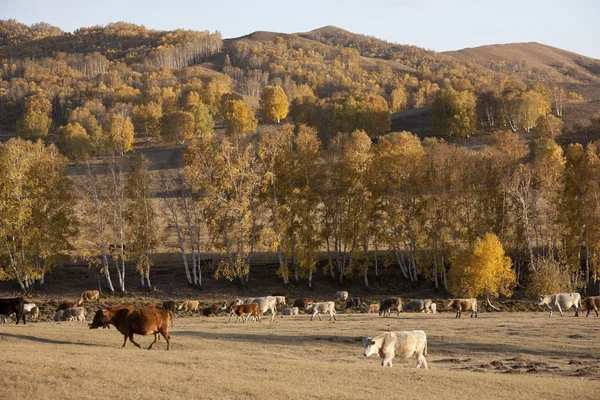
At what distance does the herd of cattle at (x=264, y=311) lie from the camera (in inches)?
922

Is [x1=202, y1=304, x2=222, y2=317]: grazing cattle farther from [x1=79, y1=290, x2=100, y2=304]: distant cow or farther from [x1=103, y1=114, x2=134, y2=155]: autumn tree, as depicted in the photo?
[x1=103, y1=114, x2=134, y2=155]: autumn tree

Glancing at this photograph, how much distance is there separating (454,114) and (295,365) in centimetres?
11585

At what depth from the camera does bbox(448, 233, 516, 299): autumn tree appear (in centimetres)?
4934

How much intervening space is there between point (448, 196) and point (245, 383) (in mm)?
43511

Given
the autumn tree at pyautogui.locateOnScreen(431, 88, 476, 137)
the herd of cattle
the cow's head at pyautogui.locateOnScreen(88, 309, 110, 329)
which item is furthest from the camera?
the autumn tree at pyautogui.locateOnScreen(431, 88, 476, 137)

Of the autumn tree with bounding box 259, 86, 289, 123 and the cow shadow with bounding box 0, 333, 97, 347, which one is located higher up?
the autumn tree with bounding box 259, 86, 289, 123

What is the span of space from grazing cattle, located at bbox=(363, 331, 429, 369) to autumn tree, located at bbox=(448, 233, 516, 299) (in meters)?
27.1

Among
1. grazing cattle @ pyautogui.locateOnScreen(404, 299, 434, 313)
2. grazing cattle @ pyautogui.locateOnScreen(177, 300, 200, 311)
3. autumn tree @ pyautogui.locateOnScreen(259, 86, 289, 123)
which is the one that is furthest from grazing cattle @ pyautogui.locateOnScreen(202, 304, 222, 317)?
autumn tree @ pyautogui.locateOnScreen(259, 86, 289, 123)

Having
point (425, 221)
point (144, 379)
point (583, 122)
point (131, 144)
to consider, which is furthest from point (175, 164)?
point (144, 379)

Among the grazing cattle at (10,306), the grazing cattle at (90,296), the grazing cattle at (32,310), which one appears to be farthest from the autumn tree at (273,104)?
the grazing cattle at (10,306)

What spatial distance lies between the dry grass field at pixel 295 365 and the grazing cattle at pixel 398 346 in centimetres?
75

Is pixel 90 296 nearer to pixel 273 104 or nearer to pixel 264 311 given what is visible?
pixel 264 311

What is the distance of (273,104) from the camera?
528 ft

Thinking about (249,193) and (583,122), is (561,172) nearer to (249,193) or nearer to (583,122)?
(249,193)
